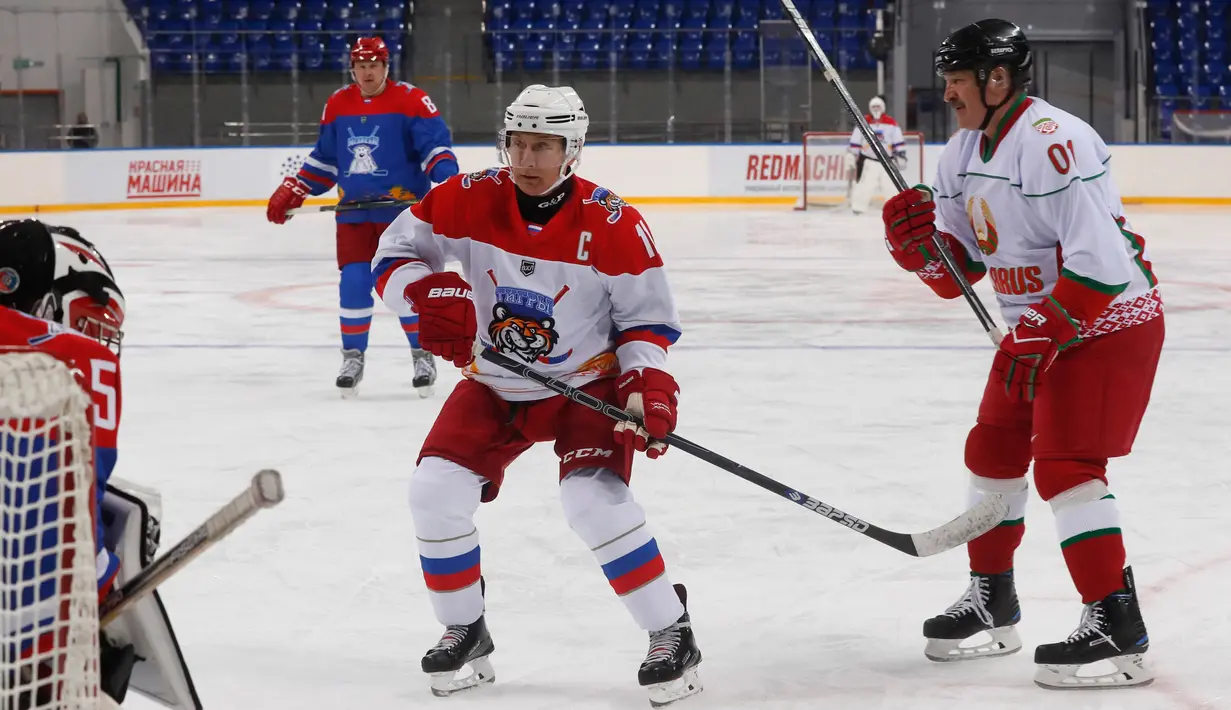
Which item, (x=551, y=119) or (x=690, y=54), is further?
(x=690, y=54)

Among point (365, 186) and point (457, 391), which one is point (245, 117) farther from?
point (457, 391)

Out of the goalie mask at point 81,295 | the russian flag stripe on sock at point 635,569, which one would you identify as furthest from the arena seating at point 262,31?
the goalie mask at point 81,295

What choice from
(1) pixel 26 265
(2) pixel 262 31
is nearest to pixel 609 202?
(1) pixel 26 265

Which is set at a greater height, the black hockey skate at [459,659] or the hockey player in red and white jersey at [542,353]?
the hockey player in red and white jersey at [542,353]

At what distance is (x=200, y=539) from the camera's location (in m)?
1.40

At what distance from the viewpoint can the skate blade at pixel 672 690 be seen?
2221 mm

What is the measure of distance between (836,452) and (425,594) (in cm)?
153

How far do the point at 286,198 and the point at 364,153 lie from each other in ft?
1.07

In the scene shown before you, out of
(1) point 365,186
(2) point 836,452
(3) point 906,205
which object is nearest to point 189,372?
(1) point 365,186

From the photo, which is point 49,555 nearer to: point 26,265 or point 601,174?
point 26,265

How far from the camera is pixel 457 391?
2.38m

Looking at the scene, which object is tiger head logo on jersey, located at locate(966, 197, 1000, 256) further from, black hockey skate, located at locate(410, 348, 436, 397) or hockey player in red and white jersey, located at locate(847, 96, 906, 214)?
hockey player in red and white jersey, located at locate(847, 96, 906, 214)

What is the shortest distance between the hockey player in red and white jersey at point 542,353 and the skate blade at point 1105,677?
560 mm

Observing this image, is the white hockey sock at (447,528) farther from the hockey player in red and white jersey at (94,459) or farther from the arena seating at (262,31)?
the arena seating at (262,31)
